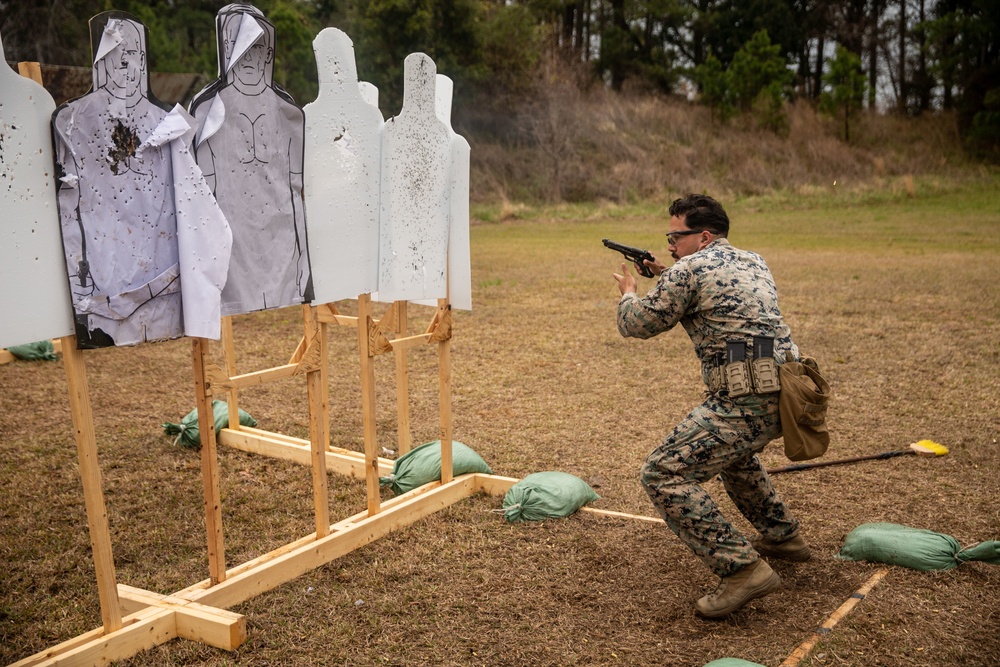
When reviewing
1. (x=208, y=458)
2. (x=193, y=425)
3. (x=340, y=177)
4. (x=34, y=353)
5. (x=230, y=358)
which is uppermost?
(x=340, y=177)

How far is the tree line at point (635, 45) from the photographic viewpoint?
2855 centimetres

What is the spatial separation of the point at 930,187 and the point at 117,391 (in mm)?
27006

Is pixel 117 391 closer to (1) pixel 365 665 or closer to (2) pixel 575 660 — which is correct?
(1) pixel 365 665

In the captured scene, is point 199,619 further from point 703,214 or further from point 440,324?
point 703,214

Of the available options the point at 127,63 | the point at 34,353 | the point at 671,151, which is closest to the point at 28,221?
the point at 127,63

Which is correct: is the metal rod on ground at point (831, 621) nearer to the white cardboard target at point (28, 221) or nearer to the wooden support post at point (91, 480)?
the wooden support post at point (91, 480)

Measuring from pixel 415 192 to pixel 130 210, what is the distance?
1.71m

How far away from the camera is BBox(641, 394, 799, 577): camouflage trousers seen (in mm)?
3768

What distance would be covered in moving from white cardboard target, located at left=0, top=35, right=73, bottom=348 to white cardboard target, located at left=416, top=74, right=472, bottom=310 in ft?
7.58

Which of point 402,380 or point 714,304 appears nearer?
point 714,304

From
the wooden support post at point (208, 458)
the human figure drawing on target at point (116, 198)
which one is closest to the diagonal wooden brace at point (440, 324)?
the wooden support post at point (208, 458)

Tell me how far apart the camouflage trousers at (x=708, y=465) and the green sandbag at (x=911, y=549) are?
88 cm

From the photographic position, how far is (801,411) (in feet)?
12.4


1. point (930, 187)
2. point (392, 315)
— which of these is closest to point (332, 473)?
point (392, 315)
